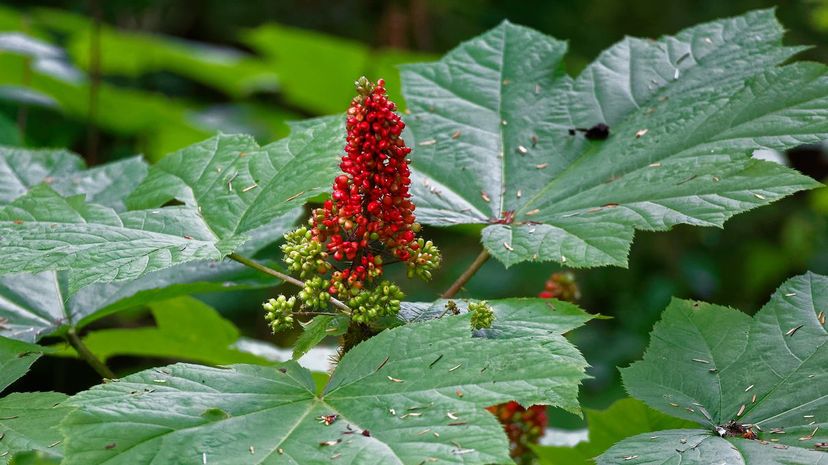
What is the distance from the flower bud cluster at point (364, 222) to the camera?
1.17 metres

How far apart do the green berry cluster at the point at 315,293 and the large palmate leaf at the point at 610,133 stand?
0.29 metres

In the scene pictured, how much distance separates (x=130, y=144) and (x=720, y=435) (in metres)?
4.63

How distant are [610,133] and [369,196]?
738mm

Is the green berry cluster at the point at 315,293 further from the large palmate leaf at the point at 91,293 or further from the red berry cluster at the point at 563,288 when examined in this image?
the red berry cluster at the point at 563,288

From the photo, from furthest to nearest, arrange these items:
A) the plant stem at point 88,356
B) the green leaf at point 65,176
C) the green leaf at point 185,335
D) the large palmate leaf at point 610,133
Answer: the green leaf at point 185,335 < the green leaf at point 65,176 < the plant stem at point 88,356 < the large palmate leaf at point 610,133

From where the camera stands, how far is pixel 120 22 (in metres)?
7.23

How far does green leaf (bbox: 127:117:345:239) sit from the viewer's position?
1.27 metres

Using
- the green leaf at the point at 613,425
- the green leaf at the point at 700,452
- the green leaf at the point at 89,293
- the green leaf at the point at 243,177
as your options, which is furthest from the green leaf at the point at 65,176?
the green leaf at the point at 700,452

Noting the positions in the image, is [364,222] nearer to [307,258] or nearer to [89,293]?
[307,258]

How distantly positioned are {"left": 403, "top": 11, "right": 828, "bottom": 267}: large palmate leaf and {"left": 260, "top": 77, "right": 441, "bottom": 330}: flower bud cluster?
0.21 meters

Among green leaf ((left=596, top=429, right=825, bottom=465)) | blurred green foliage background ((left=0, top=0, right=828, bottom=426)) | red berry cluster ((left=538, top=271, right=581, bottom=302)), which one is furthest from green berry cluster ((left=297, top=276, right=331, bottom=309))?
blurred green foliage background ((left=0, top=0, right=828, bottom=426))

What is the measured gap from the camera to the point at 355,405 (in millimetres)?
1074

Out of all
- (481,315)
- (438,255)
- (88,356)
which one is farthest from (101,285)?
(481,315)

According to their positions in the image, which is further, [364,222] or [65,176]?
[65,176]
